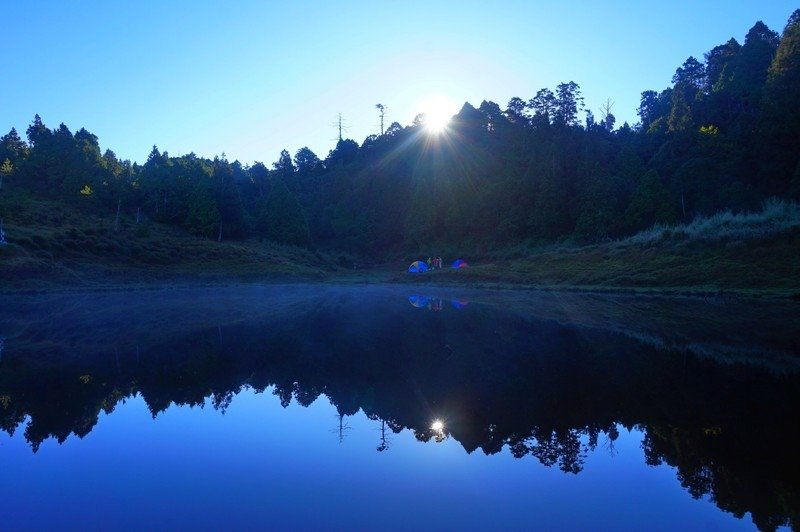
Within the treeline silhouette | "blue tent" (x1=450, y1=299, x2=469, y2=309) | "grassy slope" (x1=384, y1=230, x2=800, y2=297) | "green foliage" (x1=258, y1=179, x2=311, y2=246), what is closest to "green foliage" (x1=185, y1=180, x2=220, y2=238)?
the treeline silhouette

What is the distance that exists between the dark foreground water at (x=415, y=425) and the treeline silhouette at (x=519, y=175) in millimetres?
38182

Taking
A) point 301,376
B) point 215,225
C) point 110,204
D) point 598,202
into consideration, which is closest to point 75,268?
point 215,225

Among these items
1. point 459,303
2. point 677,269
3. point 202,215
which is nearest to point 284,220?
point 202,215

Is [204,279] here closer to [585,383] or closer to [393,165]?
[585,383]

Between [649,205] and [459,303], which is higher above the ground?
[649,205]

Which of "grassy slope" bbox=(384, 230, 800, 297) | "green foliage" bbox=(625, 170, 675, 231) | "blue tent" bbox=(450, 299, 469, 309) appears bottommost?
"blue tent" bbox=(450, 299, 469, 309)

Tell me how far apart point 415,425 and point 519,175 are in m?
61.2

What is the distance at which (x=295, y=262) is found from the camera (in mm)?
Result: 60062

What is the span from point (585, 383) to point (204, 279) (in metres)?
40.7

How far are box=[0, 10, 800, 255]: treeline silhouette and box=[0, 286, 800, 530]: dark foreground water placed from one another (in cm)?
3818

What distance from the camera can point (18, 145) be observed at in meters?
91.6

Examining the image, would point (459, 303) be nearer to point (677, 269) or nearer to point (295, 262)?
point (677, 269)

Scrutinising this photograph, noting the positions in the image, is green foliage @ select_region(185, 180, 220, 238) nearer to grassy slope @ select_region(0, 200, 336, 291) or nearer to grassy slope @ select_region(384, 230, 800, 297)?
grassy slope @ select_region(0, 200, 336, 291)

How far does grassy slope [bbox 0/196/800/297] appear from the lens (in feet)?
83.4
